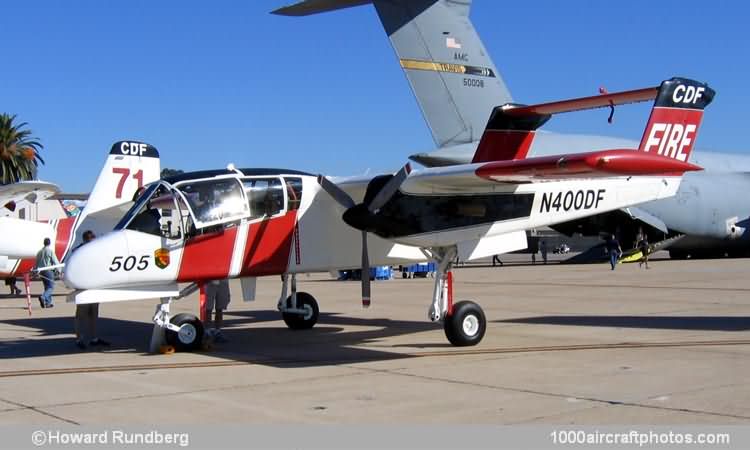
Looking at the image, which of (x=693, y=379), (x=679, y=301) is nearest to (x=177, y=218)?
(x=693, y=379)

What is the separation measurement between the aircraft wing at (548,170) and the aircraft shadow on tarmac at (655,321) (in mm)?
4303

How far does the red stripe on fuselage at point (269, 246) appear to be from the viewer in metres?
12.8

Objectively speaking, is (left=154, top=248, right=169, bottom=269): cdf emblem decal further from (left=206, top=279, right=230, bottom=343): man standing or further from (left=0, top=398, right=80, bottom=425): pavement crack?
(left=0, top=398, right=80, bottom=425): pavement crack

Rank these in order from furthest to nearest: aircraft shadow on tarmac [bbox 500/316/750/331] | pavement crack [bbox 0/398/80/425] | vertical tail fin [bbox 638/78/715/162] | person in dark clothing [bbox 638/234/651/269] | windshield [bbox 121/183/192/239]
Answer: person in dark clothing [bbox 638/234/651/269]
aircraft shadow on tarmac [bbox 500/316/750/331]
vertical tail fin [bbox 638/78/715/162]
windshield [bbox 121/183/192/239]
pavement crack [bbox 0/398/80/425]

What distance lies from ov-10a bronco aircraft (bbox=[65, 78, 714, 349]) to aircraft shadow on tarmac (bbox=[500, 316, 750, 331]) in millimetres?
2289

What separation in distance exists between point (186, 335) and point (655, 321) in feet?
27.5

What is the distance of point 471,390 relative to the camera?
9070 mm

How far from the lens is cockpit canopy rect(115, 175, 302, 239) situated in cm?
1223

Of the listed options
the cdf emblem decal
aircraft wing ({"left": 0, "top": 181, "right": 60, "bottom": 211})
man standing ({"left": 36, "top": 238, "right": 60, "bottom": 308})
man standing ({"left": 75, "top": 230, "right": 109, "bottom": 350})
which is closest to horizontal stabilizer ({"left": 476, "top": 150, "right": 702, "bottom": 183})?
the cdf emblem decal

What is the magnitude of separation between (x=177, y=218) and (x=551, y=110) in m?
5.97

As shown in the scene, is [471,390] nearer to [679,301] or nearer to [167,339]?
[167,339]

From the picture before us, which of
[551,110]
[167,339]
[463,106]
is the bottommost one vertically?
[167,339]

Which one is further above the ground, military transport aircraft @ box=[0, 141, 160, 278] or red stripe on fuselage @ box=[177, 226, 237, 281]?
military transport aircraft @ box=[0, 141, 160, 278]

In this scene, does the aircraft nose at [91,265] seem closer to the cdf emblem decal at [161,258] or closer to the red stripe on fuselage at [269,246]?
the cdf emblem decal at [161,258]
